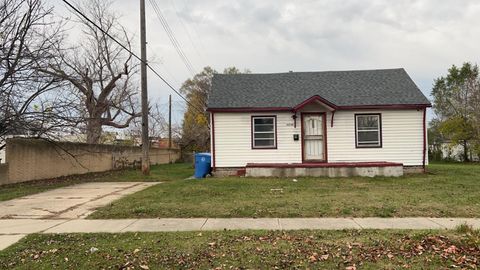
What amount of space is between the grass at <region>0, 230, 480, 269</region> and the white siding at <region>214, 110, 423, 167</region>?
10781 millimetres

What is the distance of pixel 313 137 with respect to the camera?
18109 millimetres

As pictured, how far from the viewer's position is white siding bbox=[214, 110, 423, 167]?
17.9 metres

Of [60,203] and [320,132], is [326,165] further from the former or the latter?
[60,203]

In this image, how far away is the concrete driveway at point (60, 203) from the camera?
31.1 feet

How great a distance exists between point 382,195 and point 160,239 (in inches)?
272

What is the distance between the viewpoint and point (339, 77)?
20891mm

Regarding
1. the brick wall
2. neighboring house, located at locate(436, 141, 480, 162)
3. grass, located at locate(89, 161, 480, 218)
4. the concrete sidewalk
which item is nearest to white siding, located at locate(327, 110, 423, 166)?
grass, located at locate(89, 161, 480, 218)

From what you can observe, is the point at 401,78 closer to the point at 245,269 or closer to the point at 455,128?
the point at 245,269

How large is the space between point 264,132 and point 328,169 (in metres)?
3.27

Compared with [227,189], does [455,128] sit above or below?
above

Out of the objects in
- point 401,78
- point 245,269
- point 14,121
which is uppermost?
point 401,78

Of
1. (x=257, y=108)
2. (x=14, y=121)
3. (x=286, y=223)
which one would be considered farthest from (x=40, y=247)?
(x=257, y=108)

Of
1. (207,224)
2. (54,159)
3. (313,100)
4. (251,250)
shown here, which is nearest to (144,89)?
(54,159)

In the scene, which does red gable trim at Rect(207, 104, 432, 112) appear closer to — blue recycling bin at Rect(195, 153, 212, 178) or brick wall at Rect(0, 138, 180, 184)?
blue recycling bin at Rect(195, 153, 212, 178)
